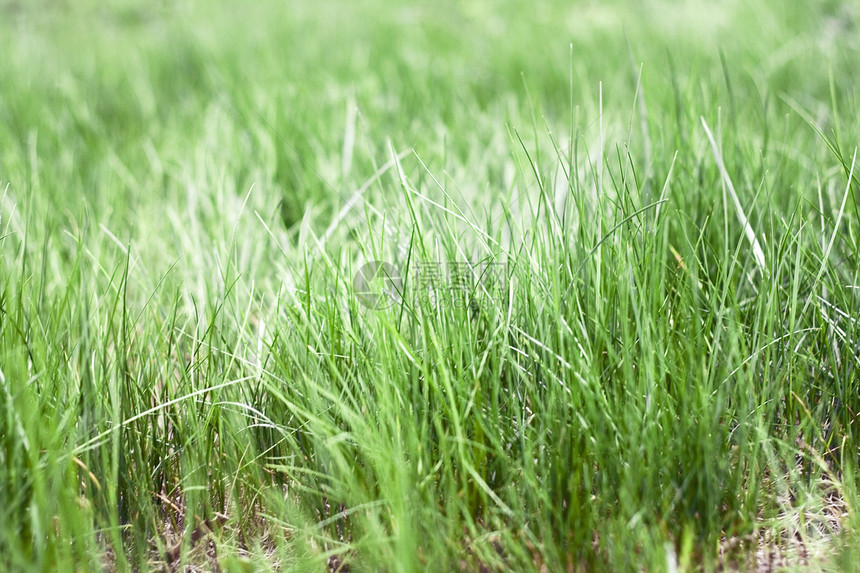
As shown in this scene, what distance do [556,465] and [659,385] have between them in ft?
0.66

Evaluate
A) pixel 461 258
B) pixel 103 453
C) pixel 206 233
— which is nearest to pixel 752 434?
pixel 461 258

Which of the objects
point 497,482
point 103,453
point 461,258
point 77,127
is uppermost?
point 77,127

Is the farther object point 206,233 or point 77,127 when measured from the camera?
point 77,127

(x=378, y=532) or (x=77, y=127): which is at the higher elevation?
(x=77, y=127)

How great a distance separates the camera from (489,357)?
108cm

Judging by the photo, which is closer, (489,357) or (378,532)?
(378,532)

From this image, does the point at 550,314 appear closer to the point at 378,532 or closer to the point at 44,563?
the point at 378,532

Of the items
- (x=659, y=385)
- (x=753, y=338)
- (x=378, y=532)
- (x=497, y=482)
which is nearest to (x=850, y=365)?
(x=753, y=338)

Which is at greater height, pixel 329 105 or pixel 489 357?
pixel 329 105

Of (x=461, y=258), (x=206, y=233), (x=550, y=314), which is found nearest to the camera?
(x=550, y=314)

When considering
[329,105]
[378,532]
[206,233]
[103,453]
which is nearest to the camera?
[378,532]

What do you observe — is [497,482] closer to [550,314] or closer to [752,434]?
[550,314]

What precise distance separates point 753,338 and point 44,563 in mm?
1022

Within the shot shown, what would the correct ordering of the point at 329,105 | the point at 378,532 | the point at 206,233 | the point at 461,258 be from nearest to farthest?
the point at 378,532 → the point at 461,258 → the point at 206,233 → the point at 329,105
